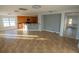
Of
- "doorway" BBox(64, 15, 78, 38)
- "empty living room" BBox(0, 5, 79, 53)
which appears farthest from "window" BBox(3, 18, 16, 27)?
"doorway" BBox(64, 15, 78, 38)

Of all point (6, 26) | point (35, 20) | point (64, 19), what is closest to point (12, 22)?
point (6, 26)

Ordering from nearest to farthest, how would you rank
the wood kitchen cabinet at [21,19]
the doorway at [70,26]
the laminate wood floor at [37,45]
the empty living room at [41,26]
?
the laminate wood floor at [37,45]
the empty living room at [41,26]
the doorway at [70,26]
the wood kitchen cabinet at [21,19]

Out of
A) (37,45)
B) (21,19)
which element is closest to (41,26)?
(21,19)

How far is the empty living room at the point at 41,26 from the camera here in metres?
7.26

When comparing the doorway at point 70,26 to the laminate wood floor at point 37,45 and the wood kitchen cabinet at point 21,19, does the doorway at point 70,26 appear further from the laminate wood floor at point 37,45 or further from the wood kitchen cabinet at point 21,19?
the wood kitchen cabinet at point 21,19

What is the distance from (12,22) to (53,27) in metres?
7.06

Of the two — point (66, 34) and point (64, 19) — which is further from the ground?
point (64, 19)

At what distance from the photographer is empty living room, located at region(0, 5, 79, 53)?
7.26m

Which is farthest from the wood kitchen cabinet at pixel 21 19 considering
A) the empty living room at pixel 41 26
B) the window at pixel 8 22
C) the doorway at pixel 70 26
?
the doorway at pixel 70 26

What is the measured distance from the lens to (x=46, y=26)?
44.1ft

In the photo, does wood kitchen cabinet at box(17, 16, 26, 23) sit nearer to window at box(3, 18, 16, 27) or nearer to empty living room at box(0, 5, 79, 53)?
empty living room at box(0, 5, 79, 53)

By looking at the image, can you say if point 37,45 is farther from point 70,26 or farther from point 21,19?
point 21,19
